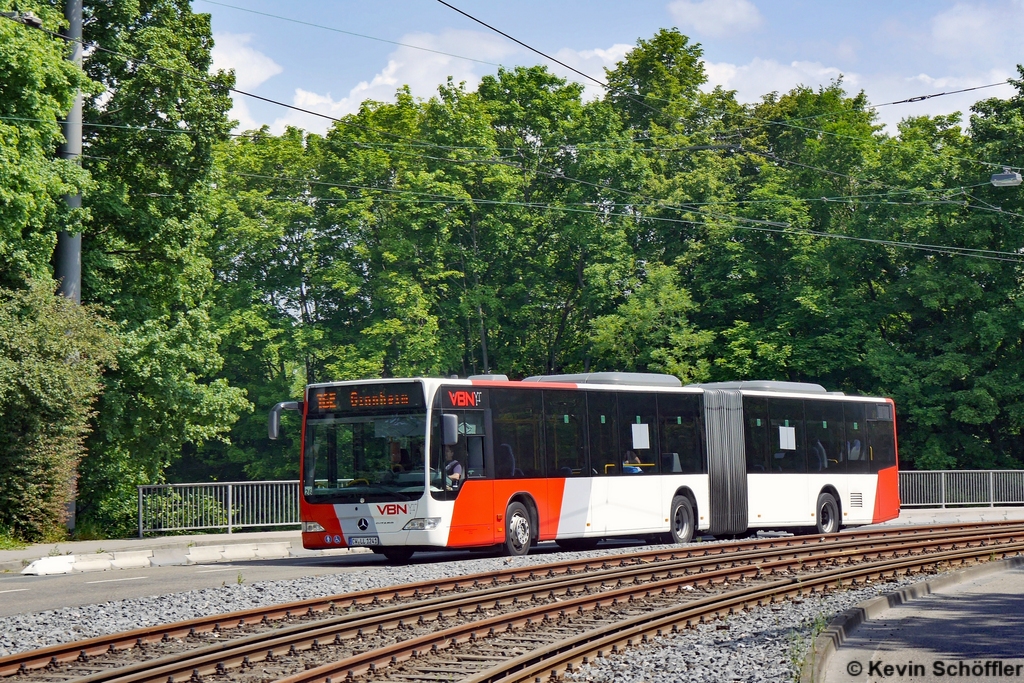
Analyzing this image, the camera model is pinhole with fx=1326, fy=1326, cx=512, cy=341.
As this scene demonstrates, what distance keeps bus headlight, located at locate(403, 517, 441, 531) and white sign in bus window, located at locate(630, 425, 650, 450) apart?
542 centimetres

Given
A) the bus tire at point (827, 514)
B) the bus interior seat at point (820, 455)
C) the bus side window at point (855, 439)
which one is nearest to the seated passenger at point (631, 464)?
the bus interior seat at point (820, 455)

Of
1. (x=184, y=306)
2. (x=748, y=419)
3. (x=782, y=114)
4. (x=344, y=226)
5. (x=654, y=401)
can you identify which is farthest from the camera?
(x=782, y=114)

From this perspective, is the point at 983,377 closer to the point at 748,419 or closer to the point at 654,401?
the point at 748,419

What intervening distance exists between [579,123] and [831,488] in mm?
26301

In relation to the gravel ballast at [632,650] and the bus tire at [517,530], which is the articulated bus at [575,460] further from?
the gravel ballast at [632,650]

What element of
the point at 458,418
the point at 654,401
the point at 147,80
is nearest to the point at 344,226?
the point at 147,80

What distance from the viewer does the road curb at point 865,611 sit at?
10117 millimetres

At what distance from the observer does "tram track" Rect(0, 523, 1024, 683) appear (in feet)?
34.8

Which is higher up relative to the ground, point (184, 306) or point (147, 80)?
point (147, 80)

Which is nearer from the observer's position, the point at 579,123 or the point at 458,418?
the point at 458,418

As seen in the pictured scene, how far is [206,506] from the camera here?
91.4 feet

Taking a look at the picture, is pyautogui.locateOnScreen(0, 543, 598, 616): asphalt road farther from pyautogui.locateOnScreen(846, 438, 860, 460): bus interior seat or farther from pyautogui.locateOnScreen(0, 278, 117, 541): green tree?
pyautogui.locateOnScreen(846, 438, 860, 460): bus interior seat

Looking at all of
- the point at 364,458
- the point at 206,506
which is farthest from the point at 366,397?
the point at 206,506

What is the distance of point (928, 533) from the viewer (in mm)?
26953
